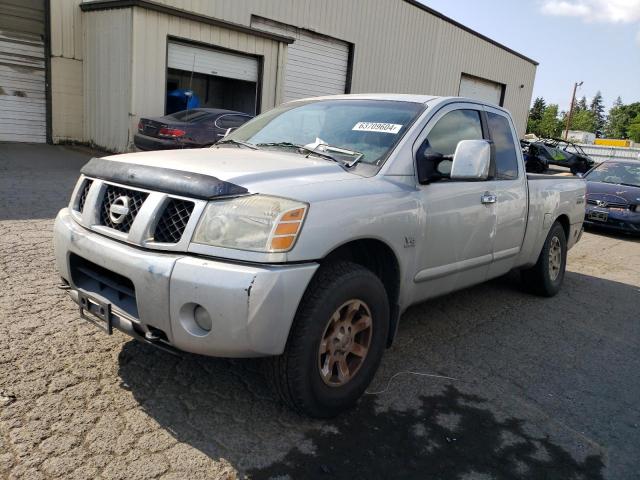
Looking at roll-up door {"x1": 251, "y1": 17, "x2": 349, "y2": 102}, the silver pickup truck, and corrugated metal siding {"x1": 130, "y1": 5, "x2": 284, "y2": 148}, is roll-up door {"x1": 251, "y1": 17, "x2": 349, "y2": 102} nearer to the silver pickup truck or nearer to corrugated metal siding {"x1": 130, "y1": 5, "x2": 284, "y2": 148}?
corrugated metal siding {"x1": 130, "y1": 5, "x2": 284, "y2": 148}

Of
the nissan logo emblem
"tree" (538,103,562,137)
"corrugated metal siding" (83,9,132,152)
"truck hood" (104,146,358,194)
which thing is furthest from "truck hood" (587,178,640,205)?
"tree" (538,103,562,137)

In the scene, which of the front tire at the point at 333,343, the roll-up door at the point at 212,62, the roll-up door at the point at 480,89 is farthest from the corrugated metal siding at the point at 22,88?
the roll-up door at the point at 480,89

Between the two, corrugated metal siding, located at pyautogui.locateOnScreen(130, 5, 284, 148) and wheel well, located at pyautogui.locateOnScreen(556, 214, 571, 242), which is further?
corrugated metal siding, located at pyautogui.locateOnScreen(130, 5, 284, 148)

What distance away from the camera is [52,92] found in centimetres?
1484

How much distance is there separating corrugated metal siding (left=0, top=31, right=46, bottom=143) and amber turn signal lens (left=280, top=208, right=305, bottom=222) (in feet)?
48.6

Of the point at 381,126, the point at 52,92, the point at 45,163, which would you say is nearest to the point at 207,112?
the point at 45,163

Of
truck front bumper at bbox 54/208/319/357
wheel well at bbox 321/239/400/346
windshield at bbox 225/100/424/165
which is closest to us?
truck front bumper at bbox 54/208/319/357

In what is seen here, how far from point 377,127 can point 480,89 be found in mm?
27144

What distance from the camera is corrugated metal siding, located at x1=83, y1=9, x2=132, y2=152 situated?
13305 mm

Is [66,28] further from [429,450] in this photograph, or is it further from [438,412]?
[429,450]

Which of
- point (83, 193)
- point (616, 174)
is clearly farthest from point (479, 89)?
point (83, 193)

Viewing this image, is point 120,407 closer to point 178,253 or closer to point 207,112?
point 178,253

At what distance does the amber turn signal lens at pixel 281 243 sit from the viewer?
2.46m

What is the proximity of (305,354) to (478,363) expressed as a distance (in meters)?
1.76
